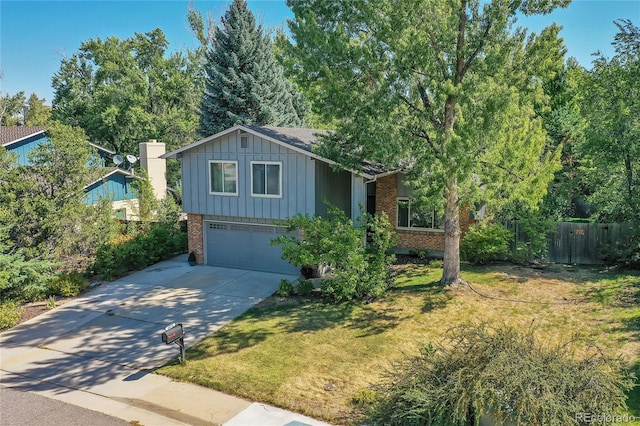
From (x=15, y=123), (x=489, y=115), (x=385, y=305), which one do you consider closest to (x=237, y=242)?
(x=385, y=305)

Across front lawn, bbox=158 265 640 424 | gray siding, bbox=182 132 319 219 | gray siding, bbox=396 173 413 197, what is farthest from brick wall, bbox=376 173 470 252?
gray siding, bbox=182 132 319 219

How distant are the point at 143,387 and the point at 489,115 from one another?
10.1 metres

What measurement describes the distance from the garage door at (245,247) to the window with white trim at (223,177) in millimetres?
1324

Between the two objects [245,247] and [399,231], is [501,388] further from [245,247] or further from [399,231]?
[399,231]

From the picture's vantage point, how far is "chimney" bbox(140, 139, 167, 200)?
2375cm

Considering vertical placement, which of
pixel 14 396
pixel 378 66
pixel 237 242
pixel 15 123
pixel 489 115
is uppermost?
pixel 15 123

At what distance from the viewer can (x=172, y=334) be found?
9.48m

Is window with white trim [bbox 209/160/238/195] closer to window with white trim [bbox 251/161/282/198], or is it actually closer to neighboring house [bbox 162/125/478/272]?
neighboring house [bbox 162/125/478/272]

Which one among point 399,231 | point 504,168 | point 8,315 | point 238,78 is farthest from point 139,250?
point 238,78

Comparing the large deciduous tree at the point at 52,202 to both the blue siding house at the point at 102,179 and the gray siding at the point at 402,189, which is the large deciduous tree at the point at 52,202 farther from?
the gray siding at the point at 402,189

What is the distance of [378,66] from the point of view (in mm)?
12398

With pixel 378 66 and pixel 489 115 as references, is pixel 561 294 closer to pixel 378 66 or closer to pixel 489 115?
pixel 489 115

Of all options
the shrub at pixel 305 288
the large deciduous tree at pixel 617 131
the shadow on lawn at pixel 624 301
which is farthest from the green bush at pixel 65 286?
the large deciduous tree at pixel 617 131

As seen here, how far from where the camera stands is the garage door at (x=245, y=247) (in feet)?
54.0
